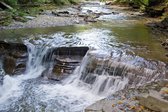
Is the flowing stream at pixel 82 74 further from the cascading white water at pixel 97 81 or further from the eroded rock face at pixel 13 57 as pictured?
the eroded rock face at pixel 13 57

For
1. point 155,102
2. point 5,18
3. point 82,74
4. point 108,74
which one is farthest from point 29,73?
point 5,18

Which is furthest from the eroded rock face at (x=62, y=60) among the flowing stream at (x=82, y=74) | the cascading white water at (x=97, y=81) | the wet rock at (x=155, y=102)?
the wet rock at (x=155, y=102)

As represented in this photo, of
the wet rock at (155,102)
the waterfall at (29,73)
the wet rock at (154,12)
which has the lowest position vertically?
the waterfall at (29,73)

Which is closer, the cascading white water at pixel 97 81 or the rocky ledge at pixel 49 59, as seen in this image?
the cascading white water at pixel 97 81

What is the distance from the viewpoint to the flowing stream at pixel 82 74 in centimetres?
750

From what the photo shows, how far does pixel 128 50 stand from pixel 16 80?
4.39 metres

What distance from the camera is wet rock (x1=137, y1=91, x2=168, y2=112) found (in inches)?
197

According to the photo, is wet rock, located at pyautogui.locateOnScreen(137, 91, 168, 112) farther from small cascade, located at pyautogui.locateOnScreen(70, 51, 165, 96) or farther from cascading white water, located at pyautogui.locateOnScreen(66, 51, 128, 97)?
cascading white water, located at pyautogui.locateOnScreen(66, 51, 128, 97)

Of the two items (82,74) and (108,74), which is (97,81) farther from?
(82,74)

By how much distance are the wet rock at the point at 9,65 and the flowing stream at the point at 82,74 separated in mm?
247

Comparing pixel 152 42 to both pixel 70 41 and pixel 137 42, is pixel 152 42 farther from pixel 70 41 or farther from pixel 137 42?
pixel 70 41

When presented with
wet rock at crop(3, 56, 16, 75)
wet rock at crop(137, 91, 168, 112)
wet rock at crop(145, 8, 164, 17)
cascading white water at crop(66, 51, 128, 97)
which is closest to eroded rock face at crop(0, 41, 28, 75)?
wet rock at crop(3, 56, 16, 75)

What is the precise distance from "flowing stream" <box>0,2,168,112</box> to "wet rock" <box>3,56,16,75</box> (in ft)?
0.81

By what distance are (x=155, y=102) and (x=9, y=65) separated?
21.2 feet
